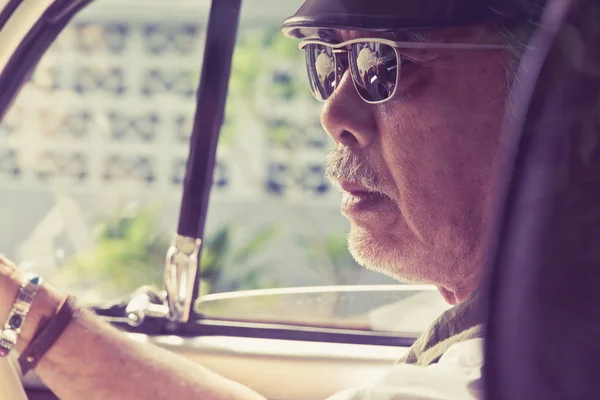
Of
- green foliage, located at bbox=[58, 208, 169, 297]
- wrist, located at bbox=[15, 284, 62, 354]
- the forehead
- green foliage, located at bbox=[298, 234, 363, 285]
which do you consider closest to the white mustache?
the forehead

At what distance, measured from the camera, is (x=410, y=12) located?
1.31 m

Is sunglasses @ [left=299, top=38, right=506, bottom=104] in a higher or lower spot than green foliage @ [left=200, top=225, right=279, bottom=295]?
higher

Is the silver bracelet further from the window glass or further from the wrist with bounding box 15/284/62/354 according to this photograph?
the window glass

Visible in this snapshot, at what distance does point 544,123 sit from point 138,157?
8742mm

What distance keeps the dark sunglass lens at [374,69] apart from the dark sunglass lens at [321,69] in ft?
0.32

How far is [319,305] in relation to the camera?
7.72 ft

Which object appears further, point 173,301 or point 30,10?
point 173,301

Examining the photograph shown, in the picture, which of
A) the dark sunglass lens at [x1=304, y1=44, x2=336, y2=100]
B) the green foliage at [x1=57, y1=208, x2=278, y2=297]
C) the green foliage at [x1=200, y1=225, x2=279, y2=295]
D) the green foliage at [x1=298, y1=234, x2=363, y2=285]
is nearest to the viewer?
the dark sunglass lens at [x1=304, y1=44, x2=336, y2=100]

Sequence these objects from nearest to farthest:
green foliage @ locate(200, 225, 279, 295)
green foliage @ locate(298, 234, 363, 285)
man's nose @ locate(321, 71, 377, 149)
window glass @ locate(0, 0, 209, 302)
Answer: man's nose @ locate(321, 71, 377, 149) → green foliage @ locate(200, 225, 279, 295) → green foliage @ locate(298, 234, 363, 285) → window glass @ locate(0, 0, 209, 302)

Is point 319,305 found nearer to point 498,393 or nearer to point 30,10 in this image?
point 30,10

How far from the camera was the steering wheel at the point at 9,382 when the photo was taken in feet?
5.20

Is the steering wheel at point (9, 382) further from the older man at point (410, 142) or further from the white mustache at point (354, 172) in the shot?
the white mustache at point (354, 172)

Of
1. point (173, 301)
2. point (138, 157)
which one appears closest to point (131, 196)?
point (138, 157)

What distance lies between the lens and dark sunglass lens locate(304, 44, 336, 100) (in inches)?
62.5
